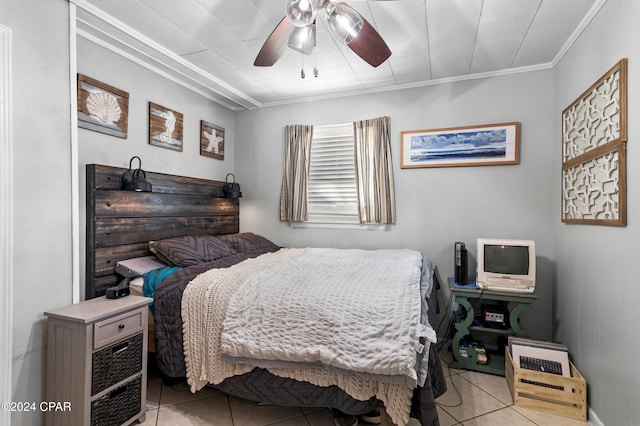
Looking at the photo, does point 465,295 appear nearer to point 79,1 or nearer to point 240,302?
point 240,302

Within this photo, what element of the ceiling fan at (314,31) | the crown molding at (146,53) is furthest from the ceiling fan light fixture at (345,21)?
the crown molding at (146,53)

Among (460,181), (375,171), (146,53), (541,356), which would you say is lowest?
(541,356)

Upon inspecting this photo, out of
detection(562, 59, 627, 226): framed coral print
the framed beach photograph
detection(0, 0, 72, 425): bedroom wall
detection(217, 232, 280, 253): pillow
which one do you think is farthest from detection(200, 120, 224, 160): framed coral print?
detection(562, 59, 627, 226): framed coral print

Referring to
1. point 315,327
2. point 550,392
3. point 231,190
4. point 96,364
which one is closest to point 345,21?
point 315,327

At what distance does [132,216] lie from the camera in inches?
97.6

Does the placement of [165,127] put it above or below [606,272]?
above

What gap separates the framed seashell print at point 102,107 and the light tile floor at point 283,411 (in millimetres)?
2010

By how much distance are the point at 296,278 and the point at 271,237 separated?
73.5 inches

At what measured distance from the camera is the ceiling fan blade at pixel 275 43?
1.78 m

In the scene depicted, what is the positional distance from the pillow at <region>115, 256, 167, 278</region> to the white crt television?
105 inches

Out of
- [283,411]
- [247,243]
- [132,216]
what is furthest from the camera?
[247,243]

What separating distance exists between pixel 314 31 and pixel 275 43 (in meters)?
0.26

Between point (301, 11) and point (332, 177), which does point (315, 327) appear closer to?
point (301, 11)

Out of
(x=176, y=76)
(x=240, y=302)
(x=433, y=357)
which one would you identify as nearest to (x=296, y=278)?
(x=240, y=302)
